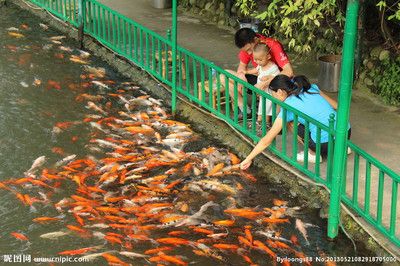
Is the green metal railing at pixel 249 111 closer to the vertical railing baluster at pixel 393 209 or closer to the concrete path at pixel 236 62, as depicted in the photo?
the vertical railing baluster at pixel 393 209

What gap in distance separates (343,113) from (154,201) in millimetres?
2497

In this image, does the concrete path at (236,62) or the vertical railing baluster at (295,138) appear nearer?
the vertical railing baluster at (295,138)

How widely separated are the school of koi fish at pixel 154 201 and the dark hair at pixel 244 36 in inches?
56.9

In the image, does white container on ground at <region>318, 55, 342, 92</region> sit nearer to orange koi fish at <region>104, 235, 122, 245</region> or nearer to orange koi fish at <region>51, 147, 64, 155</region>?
orange koi fish at <region>51, 147, 64, 155</region>

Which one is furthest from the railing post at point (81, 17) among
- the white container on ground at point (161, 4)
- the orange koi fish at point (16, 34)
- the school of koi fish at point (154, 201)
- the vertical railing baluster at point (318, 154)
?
the vertical railing baluster at point (318, 154)

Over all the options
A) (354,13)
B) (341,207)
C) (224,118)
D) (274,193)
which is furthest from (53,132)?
(354,13)

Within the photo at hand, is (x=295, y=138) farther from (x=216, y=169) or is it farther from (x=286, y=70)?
(x=286, y=70)

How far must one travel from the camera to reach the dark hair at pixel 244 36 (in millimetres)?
9414

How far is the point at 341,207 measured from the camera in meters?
7.57

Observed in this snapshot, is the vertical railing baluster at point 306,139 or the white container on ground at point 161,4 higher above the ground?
the white container on ground at point 161,4

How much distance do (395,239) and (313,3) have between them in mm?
3287

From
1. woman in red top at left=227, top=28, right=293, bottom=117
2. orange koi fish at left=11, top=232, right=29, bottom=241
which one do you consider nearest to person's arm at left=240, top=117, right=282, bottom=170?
woman in red top at left=227, top=28, right=293, bottom=117

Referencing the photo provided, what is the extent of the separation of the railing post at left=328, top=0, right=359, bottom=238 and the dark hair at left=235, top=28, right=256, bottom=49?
2.78 m

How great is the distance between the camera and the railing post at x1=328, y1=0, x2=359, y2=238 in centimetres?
659
